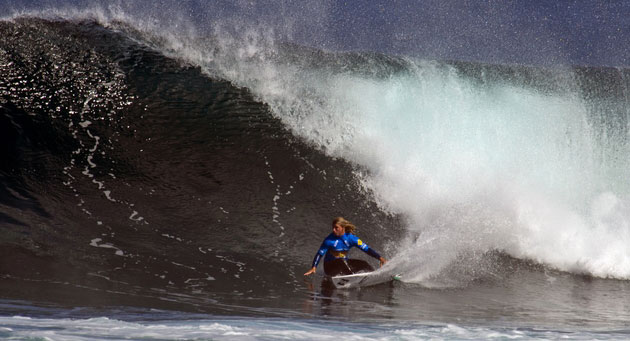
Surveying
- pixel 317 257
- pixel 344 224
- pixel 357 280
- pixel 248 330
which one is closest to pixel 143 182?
pixel 317 257

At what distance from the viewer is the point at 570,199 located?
11.6m

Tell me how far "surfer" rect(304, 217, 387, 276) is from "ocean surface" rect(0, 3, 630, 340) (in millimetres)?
238

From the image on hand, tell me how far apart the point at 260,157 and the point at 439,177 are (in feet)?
10.1

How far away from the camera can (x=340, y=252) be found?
781 centimetres

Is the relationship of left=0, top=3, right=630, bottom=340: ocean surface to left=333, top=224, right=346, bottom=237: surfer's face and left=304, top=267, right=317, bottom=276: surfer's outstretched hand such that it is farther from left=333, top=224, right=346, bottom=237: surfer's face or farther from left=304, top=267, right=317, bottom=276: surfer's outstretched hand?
left=333, top=224, right=346, bottom=237: surfer's face

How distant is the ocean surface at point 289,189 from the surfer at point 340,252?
238mm

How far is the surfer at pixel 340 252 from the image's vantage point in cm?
767

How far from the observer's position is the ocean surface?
6016 mm

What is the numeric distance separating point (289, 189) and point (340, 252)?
9.20 ft

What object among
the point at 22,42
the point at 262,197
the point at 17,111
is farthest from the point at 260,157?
the point at 22,42

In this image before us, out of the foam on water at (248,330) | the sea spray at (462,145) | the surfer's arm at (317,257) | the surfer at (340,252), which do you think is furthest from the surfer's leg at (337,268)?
the foam on water at (248,330)

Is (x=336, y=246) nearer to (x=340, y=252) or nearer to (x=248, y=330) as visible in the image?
(x=340, y=252)

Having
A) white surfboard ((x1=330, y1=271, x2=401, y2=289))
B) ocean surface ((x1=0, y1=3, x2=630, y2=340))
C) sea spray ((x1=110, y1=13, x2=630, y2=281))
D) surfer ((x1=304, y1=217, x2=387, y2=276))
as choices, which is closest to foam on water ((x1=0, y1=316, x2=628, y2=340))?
ocean surface ((x1=0, y1=3, x2=630, y2=340))

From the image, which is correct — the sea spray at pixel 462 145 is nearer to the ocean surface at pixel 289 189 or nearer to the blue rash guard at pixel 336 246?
the ocean surface at pixel 289 189
